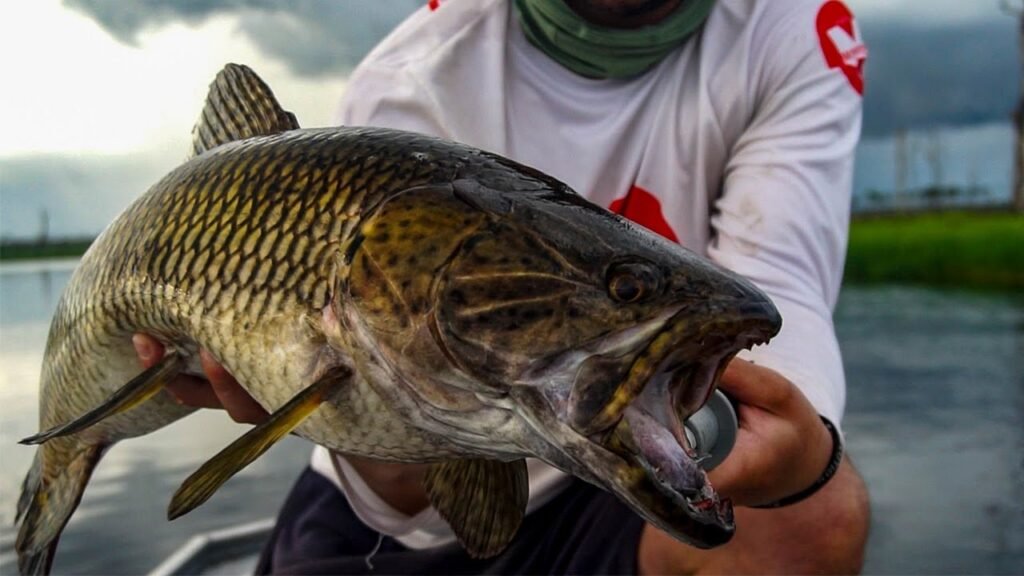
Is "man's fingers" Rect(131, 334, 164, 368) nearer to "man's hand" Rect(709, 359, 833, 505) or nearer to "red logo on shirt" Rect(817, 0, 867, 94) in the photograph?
"man's hand" Rect(709, 359, 833, 505)

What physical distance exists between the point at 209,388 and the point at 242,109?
1.55 ft

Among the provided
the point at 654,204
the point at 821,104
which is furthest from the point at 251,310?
the point at 821,104

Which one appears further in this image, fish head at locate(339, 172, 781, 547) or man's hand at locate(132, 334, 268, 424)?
man's hand at locate(132, 334, 268, 424)

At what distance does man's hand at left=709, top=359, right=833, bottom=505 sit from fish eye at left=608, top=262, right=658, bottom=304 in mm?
556

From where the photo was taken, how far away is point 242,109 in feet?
4.96

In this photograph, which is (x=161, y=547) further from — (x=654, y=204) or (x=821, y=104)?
(x=821, y=104)

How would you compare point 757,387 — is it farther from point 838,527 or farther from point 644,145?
point 644,145

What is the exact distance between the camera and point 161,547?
3881 millimetres

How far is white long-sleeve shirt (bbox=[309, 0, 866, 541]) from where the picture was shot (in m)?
2.17

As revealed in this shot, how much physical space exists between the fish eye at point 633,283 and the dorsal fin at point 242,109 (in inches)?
28.9

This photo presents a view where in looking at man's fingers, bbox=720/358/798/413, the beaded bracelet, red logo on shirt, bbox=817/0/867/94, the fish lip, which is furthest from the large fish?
red logo on shirt, bbox=817/0/867/94

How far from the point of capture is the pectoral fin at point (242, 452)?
1039mm

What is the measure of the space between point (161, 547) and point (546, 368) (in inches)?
135

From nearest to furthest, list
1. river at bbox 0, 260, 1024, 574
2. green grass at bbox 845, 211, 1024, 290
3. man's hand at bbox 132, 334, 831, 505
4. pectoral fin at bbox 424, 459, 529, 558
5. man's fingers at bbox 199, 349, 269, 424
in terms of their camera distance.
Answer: pectoral fin at bbox 424, 459, 529, 558
man's fingers at bbox 199, 349, 269, 424
man's hand at bbox 132, 334, 831, 505
river at bbox 0, 260, 1024, 574
green grass at bbox 845, 211, 1024, 290
